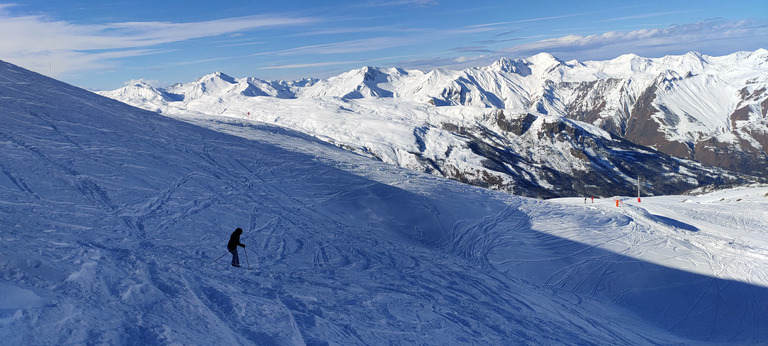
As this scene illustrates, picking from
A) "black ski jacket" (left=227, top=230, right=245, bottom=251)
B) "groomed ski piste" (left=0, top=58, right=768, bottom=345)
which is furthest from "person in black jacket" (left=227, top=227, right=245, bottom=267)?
"groomed ski piste" (left=0, top=58, right=768, bottom=345)

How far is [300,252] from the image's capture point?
62.5ft

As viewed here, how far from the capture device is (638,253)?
29.6 meters

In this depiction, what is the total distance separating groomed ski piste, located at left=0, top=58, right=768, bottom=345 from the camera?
415 inches

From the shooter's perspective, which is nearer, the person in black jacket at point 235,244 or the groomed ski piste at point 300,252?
the groomed ski piste at point 300,252

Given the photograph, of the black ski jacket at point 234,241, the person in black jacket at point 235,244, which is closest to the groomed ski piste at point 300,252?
the person in black jacket at point 235,244

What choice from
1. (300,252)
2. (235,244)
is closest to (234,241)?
(235,244)

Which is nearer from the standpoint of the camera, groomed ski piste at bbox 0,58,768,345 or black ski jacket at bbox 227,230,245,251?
groomed ski piste at bbox 0,58,768,345

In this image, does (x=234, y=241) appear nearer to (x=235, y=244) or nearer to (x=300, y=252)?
(x=235, y=244)

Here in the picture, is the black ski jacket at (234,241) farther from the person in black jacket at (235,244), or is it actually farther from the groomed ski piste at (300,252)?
the groomed ski piste at (300,252)

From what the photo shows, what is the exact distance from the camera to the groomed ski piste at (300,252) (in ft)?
34.6

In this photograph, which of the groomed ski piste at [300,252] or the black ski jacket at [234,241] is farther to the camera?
the black ski jacket at [234,241]

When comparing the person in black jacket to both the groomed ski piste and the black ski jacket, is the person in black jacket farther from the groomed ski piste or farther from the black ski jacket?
the groomed ski piste

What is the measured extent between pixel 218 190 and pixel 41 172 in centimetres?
771

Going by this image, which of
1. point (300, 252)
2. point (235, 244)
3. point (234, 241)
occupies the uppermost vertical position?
point (234, 241)
